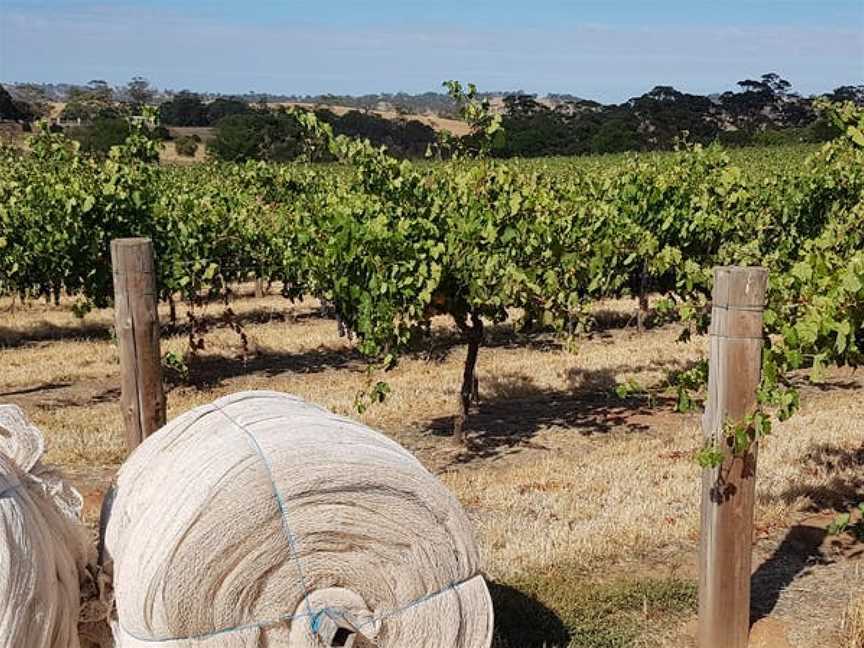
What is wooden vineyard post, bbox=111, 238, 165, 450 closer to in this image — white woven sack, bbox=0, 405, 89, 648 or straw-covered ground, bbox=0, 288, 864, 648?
white woven sack, bbox=0, 405, 89, 648

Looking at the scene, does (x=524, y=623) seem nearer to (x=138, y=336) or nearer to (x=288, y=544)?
(x=288, y=544)

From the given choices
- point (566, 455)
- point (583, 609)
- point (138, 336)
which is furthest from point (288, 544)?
point (566, 455)

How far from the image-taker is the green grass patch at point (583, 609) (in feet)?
16.3

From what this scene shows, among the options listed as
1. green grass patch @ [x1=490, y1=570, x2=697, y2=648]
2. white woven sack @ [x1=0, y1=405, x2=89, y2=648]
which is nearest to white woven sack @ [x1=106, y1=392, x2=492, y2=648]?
white woven sack @ [x1=0, y1=405, x2=89, y2=648]

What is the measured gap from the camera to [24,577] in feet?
10.1

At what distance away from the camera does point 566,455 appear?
9008 millimetres

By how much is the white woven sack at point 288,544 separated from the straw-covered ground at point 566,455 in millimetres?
1452

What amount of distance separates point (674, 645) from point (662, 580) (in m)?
0.77

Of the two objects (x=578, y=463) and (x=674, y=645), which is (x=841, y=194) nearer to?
(x=578, y=463)

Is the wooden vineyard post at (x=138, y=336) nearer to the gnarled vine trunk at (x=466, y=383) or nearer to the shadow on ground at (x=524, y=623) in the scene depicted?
the shadow on ground at (x=524, y=623)

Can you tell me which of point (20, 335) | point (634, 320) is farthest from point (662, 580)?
point (20, 335)

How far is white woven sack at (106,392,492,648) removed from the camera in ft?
10.9

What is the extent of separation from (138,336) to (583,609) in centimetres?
276

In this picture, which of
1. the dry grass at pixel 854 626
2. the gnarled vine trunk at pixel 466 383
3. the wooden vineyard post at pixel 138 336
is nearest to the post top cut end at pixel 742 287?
the dry grass at pixel 854 626
